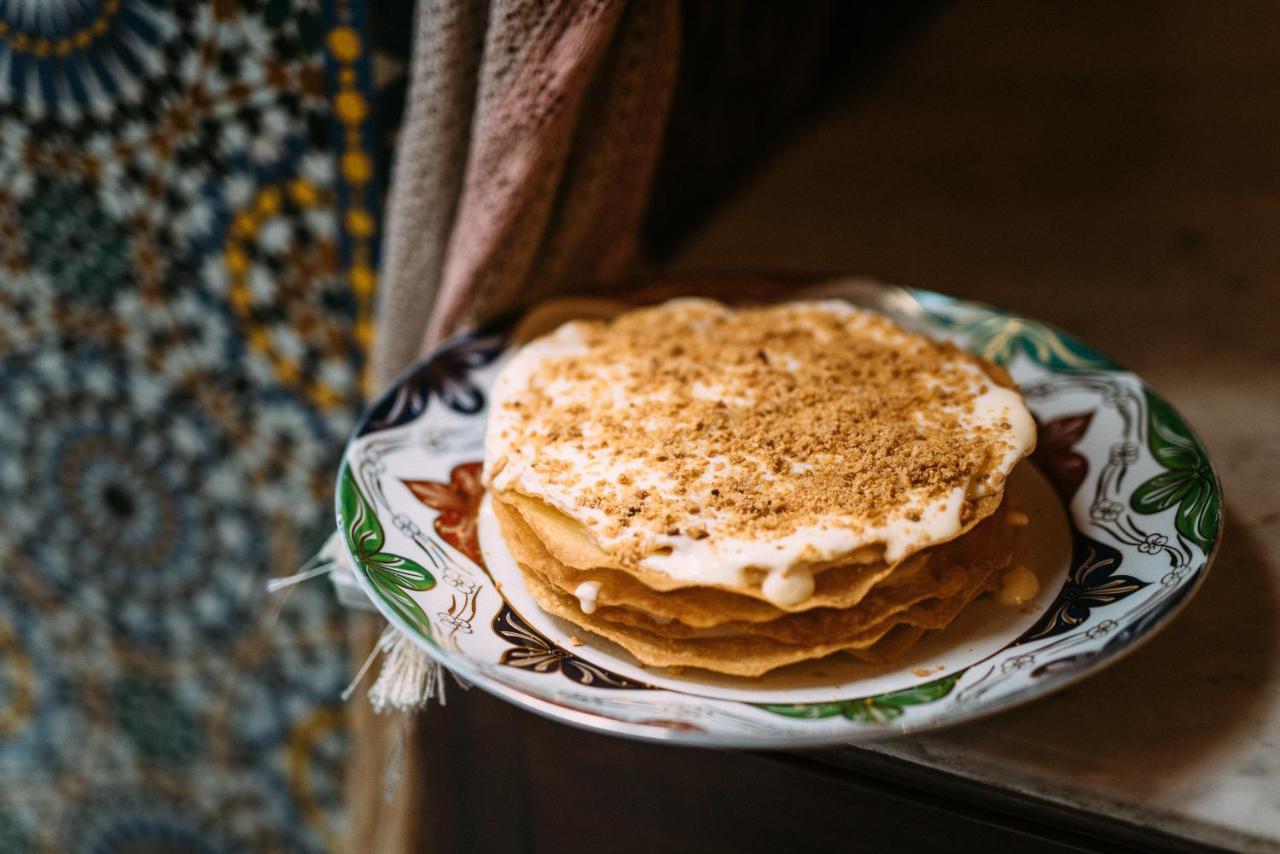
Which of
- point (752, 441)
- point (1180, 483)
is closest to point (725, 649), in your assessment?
point (752, 441)

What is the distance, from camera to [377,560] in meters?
0.63

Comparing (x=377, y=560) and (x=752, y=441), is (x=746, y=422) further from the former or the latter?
(x=377, y=560)

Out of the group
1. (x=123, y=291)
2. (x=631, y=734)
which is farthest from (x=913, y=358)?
(x=123, y=291)

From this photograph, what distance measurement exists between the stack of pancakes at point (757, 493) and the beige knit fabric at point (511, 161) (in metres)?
0.13

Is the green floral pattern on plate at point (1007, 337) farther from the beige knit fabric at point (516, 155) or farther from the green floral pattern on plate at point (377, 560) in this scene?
the green floral pattern on plate at point (377, 560)

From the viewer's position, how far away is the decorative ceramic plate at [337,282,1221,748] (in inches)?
20.9

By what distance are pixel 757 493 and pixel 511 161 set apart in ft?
1.08

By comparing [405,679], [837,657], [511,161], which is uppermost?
[511,161]

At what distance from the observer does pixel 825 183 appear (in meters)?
1.34

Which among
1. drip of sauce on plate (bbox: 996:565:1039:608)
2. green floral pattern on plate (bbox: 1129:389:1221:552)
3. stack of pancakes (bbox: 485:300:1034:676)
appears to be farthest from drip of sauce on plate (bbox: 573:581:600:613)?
green floral pattern on plate (bbox: 1129:389:1221:552)

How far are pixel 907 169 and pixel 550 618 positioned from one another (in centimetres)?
97

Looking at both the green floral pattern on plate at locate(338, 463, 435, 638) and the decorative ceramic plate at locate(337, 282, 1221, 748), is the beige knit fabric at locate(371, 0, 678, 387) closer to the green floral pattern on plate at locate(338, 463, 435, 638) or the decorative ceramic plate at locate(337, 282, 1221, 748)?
the decorative ceramic plate at locate(337, 282, 1221, 748)

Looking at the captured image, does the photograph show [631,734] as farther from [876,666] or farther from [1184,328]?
[1184,328]

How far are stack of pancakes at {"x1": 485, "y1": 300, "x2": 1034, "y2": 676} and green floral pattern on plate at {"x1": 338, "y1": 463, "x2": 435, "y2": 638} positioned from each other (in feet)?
0.22
